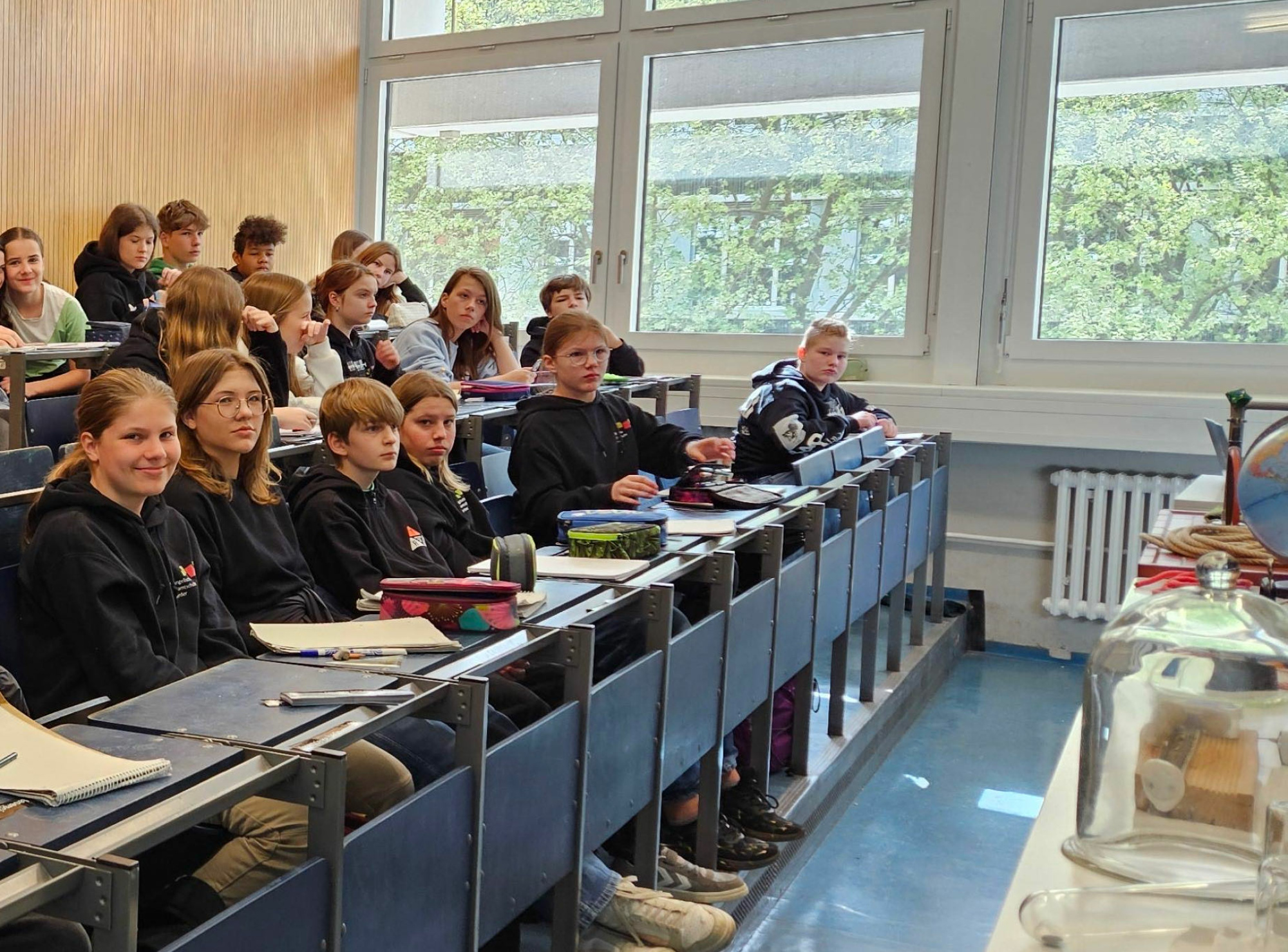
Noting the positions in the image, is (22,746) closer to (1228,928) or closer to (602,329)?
(1228,928)

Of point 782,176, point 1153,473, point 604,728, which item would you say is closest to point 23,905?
point 604,728

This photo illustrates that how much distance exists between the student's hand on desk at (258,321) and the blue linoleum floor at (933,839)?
2.02 m

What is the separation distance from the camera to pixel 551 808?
1.89 metres

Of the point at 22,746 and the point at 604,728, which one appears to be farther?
the point at 604,728

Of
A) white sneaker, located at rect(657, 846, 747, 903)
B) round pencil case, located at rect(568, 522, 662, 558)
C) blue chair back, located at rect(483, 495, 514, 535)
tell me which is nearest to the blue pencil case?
round pencil case, located at rect(568, 522, 662, 558)

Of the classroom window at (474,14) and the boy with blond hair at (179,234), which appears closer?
the boy with blond hair at (179,234)

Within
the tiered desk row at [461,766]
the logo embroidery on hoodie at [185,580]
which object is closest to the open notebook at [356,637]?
the tiered desk row at [461,766]

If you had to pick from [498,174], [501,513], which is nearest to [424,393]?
[501,513]

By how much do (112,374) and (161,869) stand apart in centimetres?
81

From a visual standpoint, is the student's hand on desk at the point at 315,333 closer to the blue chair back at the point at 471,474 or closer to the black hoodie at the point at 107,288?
the blue chair back at the point at 471,474

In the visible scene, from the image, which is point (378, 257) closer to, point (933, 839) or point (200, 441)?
point (200, 441)

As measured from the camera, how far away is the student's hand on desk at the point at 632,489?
3094 millimetres

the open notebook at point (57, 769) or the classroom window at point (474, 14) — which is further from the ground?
the classroom window at point (474, 14)

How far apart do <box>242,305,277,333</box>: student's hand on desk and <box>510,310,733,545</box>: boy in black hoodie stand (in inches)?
29.7
